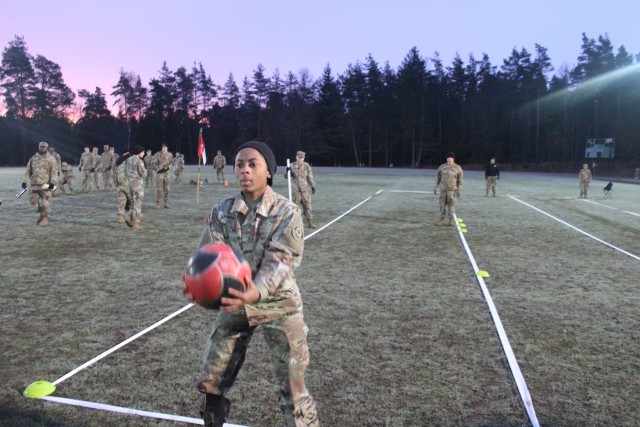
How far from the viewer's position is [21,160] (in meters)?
84.4

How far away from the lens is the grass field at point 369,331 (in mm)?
3895

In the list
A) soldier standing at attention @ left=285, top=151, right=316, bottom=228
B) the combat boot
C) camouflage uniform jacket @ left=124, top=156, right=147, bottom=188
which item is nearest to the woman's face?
the combat boot

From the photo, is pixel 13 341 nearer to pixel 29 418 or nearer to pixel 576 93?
pixel 29 418

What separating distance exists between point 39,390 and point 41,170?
1121cm

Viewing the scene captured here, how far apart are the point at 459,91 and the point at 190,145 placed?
4842 centimetres

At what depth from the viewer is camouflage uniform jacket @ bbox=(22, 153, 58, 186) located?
13.5 metres

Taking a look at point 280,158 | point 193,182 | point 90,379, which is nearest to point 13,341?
point 90,379

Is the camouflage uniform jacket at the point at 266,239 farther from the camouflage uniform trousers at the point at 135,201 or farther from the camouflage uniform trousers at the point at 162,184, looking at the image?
the camouflage uniform trousers at the point at 162,184

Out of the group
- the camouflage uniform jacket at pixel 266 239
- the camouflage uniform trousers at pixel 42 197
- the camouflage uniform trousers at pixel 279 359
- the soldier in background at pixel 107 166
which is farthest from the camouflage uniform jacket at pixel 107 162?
the camouflage uniform trousers at pixel 279 359

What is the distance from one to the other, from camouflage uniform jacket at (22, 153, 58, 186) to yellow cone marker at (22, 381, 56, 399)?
11.0m

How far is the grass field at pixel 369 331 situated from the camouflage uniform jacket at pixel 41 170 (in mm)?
2240

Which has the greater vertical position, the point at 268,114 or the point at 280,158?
the point at 268,114

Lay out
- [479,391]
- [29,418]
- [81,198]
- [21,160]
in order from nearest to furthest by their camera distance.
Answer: [29,418] < [479,391] < [81,198] < [21,160]

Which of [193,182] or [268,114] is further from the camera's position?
[268,114]
